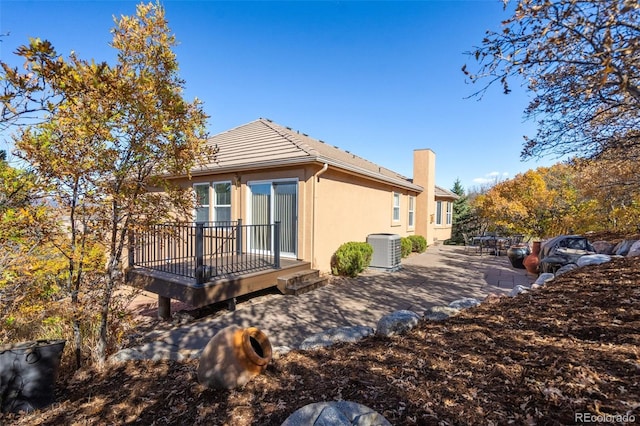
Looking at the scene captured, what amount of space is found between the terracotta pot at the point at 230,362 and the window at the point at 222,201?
21.4 feet

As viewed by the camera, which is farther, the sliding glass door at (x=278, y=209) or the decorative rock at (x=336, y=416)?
the sliding glass door at (x=278, y=209)

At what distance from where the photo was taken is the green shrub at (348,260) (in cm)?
821

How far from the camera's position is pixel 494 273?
30.2 ft

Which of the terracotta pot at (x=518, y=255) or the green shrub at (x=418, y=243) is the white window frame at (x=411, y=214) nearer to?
the green shrub at (x=418, y=243)

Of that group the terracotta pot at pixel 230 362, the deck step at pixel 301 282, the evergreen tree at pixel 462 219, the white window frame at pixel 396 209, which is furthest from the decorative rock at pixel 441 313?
the evergreen tree at pixel 462 219

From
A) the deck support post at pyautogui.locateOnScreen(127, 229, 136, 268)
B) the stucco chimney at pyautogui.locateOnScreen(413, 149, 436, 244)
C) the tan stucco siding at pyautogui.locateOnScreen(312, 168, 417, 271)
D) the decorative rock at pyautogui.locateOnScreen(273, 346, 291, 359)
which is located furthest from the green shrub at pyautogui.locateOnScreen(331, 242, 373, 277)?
the stucco chimney at pyautogui.locateOnScreen(413, 149, 436, 244)

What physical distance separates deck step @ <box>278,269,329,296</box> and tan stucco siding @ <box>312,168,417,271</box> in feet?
1.70

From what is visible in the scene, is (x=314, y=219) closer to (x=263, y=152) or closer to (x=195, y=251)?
(x=263, y=152)

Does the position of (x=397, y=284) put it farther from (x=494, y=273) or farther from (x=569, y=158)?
(x=569, y=158)

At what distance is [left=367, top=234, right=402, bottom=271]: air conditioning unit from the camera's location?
9.47 m

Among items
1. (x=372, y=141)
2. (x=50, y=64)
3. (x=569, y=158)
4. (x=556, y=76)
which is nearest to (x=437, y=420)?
(x=50, y=64)

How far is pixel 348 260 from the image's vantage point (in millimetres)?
8188

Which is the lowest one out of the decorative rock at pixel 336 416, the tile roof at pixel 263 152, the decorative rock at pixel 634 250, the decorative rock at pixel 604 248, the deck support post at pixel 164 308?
the deck support post at pixel 164 308

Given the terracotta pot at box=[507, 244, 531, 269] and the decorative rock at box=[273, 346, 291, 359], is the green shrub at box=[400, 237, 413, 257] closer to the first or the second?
the terracotta pot at box=[507, 244, 531, 269]
